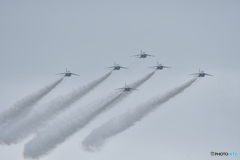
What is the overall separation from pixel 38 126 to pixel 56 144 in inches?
224

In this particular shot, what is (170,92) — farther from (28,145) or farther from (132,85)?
(28,145)

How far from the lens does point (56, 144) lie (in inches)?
5906

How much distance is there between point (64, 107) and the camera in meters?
153

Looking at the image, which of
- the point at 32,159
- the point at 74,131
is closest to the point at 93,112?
the point at 74,131

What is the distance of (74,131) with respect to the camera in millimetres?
149000

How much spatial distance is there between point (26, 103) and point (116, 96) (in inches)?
677

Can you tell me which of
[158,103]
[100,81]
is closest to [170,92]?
[158,103]

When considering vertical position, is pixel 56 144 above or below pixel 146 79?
below

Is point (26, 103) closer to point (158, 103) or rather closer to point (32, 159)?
point (32, 159)

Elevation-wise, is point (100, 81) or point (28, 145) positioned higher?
point (100, 81)

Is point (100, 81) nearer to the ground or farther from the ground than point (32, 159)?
farther from the ground

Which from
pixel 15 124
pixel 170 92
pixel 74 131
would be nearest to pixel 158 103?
pixel 170 92

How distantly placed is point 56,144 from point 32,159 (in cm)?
524

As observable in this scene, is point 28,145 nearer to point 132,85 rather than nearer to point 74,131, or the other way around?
point 74,131
